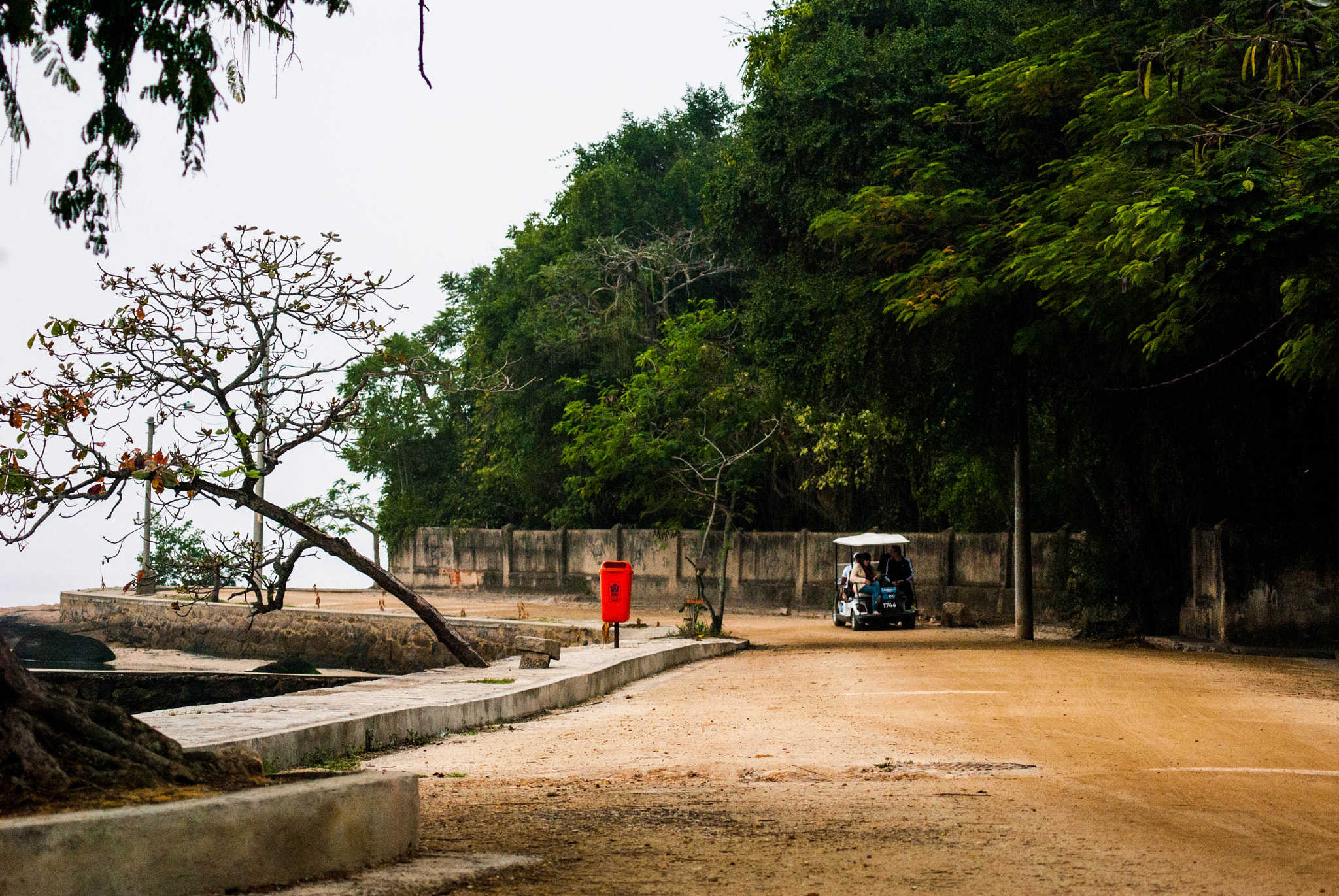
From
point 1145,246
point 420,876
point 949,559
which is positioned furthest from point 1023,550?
point 420,876

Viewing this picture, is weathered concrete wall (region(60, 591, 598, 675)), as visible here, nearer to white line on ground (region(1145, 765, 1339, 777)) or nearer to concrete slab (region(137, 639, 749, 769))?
concrete slab (region(137, 639, 749, 769))

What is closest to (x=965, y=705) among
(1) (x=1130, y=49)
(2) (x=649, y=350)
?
(1) (x=1130, y=49)

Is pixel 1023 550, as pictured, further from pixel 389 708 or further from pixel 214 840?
pixel 214 840

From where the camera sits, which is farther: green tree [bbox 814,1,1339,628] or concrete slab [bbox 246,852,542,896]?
green tree [bbox 814,1,1339,628]

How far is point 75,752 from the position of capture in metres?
4.63

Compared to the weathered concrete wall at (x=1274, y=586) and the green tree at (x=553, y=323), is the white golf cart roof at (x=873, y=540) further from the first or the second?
the green tree at (x=553, y=323)

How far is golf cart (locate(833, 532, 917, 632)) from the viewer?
2666cm

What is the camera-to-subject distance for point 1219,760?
329 inches

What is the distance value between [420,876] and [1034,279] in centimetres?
1423

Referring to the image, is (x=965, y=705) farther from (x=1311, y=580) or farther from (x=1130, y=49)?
(x=1130, y=49)

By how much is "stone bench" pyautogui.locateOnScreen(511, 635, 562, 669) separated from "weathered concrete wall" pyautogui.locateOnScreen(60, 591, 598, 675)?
631 cm

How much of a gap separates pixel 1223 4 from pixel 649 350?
66.2 feet

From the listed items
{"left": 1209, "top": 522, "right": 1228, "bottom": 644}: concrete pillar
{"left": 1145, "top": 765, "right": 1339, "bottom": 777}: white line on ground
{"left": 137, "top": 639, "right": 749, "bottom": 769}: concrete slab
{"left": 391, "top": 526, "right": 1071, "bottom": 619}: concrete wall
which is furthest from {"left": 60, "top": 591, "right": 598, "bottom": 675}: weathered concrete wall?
{"left": 1145, "top": 765, "right": 1339, "bottom": 777}: white line on ground

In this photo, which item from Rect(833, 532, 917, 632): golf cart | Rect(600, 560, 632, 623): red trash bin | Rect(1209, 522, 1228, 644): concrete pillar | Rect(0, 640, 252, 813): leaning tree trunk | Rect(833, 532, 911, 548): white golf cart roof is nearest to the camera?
Rect(0, 640, 252, 813): leaning tree trunk
